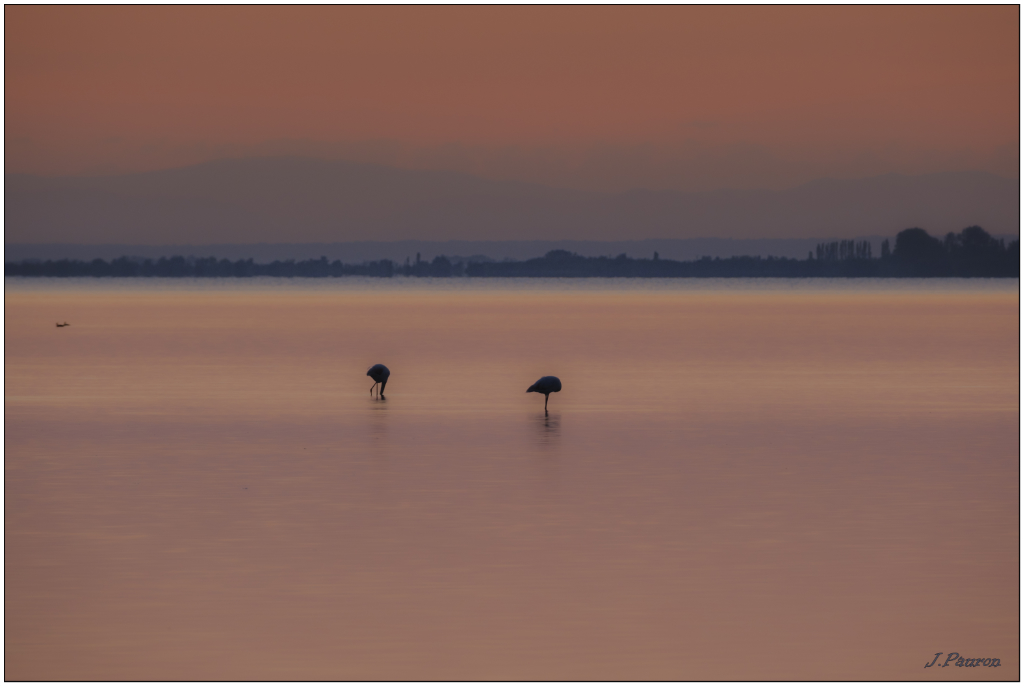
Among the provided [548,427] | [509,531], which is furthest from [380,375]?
[509,531]

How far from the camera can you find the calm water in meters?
9.97

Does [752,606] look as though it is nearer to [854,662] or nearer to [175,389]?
[854,662]

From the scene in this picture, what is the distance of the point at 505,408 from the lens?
77.8 ft

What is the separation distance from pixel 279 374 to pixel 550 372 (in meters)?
6.07

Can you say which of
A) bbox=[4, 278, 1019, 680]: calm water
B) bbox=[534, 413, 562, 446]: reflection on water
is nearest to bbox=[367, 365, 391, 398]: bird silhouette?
bbox=[4, 278, 1019, 680]: calm water

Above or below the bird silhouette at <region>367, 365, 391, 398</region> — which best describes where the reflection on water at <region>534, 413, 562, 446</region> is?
below

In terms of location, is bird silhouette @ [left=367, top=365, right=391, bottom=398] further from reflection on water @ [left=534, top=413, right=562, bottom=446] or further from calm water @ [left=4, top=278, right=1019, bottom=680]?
reflection on water @ [left=534, top=413, right=562, bottom=446]

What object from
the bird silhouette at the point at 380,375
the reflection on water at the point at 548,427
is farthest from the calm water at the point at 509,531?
the bird silhouette at the point at 380,375

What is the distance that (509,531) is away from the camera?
13172 millimetres

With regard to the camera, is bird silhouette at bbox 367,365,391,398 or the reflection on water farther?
bird silhouette at bbox 367,365,391,398

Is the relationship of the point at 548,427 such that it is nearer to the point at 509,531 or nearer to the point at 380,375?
the point at 380,375

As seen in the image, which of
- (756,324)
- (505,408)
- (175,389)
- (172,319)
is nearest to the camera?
(505,408)

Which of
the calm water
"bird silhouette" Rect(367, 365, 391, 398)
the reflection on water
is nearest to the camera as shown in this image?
the calm water

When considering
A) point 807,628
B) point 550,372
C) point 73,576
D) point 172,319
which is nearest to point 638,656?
point 807,628
